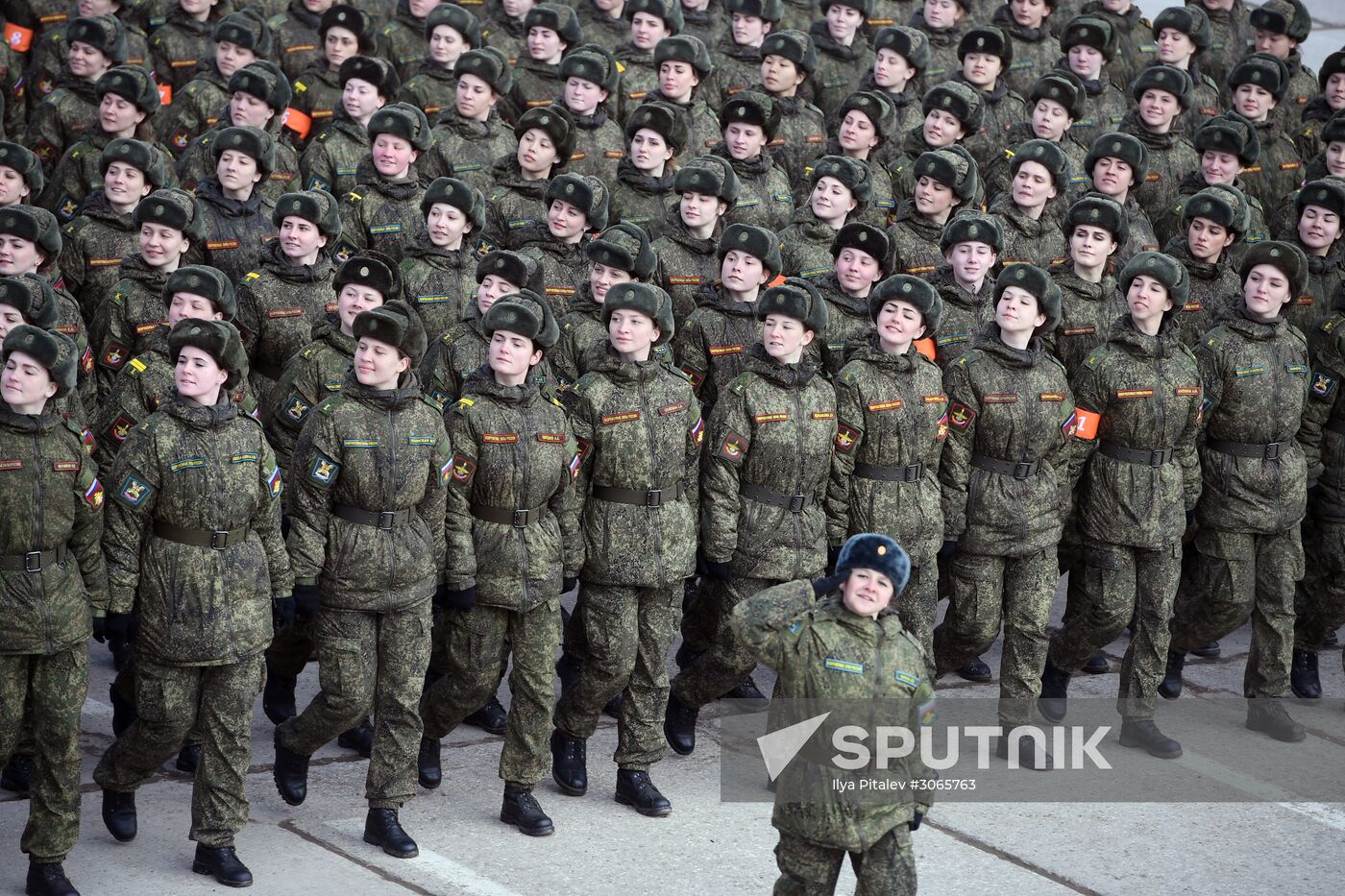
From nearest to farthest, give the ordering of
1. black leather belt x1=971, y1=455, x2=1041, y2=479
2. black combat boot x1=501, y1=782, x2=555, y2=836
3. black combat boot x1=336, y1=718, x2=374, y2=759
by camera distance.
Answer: black combat boot x1=501, y1=782, x2=555, y2=836
black combat boot x1=336, y1=718, x2=374, y2=759
black leather belt x1=971, y1=455, x2=1041, y2=479

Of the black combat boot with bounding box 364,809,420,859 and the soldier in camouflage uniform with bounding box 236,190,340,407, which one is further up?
the soldier in camouflage uniform with bounding box 236,190,340,407

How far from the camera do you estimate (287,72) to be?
14.5 m

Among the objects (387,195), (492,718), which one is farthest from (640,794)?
(387,195)

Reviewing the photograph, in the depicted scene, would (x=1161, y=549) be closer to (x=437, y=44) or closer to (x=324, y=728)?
(x=324, y=728)

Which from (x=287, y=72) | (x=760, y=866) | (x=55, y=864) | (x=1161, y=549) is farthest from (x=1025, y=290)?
(x=287, y=72)

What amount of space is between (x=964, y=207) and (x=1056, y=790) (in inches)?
160

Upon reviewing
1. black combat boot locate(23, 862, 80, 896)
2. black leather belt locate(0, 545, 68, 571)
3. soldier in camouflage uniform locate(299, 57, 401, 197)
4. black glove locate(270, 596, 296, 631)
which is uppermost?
soldier in camouflage uniform locate(299, 57, 401, 197)

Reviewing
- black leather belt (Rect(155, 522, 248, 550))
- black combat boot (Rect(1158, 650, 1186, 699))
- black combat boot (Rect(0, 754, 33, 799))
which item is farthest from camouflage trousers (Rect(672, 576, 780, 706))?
black combat boot (Rect(0, 754, 33, 799))

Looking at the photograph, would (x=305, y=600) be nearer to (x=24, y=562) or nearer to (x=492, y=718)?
(x=24, y=562)

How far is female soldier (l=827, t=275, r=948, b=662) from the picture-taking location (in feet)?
31.9

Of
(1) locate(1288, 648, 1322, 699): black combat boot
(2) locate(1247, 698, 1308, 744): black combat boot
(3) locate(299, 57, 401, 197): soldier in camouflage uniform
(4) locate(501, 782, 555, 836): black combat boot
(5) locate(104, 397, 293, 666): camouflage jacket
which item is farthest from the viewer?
(3) locate(299, 57, 401, 197): soldier in camouflage uniform

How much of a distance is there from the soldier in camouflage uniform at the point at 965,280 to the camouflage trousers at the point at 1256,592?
1665mm

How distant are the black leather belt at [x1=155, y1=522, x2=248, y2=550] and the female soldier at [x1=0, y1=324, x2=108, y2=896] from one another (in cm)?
27

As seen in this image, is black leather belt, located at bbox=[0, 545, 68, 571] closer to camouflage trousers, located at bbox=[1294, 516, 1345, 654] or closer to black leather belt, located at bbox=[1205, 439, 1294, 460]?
black leather belt, located at bbox=[1205, 439, 1294, 460]
